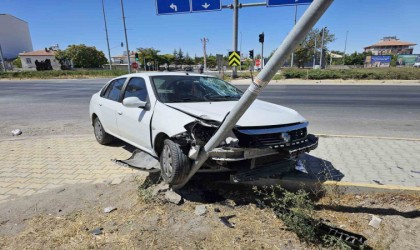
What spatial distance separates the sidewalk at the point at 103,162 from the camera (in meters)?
4.09

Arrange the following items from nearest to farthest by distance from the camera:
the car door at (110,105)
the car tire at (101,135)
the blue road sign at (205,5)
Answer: the car door at (110,105) < the car tire at (101,135) < the blue road sign at (205,5)

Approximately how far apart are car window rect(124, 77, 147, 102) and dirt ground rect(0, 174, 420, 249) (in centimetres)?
146

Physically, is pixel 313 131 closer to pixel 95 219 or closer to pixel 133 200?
pixel 133 200

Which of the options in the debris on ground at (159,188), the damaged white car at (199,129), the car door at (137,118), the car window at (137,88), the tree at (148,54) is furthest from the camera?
the tree at (148,54)

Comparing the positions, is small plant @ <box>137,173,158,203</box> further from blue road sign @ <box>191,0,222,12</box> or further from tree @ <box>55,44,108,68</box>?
tree @ <box>55,44,108,68</box>

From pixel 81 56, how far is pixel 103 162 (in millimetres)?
79385

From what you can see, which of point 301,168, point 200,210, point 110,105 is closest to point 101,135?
point 110,105

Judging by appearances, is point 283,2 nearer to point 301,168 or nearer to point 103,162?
point 301,168

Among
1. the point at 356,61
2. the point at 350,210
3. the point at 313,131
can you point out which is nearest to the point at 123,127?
the point at 350,210

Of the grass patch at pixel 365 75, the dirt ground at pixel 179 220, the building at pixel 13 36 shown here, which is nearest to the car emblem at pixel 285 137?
the dirt ground at pixel 179 220

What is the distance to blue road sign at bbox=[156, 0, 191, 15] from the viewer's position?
1827 cm

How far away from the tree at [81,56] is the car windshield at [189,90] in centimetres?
7942

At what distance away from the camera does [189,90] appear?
4.50m

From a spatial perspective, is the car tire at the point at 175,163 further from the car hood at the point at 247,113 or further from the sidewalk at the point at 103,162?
the sidewalk at the point at 103,162
